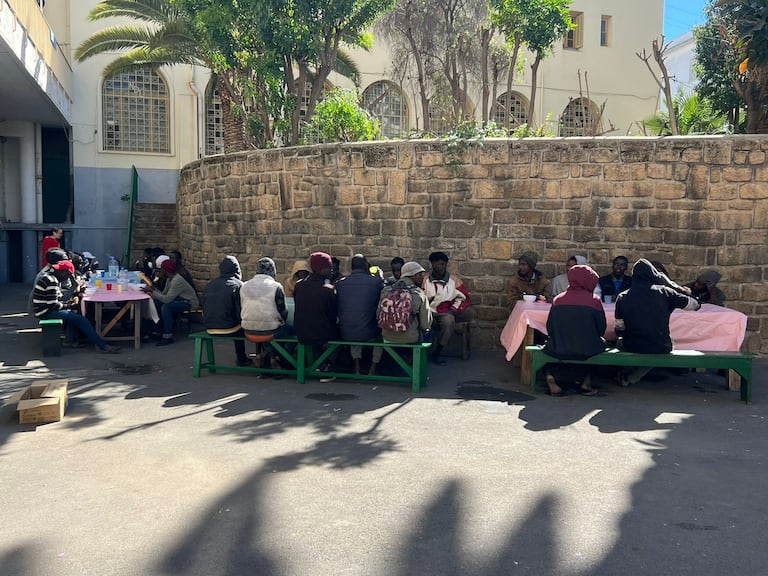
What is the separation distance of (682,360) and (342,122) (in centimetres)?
642

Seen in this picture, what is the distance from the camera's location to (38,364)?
8.11 m

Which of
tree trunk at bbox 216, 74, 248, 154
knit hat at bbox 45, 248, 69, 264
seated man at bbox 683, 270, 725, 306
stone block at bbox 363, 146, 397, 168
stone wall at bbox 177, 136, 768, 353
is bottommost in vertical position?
seated man at bbox 683, 270, 725, 306

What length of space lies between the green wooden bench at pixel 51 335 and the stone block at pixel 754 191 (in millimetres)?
8421

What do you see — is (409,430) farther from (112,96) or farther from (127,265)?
(112,96)

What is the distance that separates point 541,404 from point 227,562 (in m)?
3.81

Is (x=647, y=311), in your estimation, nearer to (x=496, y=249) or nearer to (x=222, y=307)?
(x=496, y=249)

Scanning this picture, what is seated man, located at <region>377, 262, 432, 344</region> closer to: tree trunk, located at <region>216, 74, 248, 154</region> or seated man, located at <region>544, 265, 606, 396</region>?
seated man, located at <region>544, 265, 606, 396</region>

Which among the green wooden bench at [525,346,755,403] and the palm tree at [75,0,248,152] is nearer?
the green wooden bench at [525,346,755,403]

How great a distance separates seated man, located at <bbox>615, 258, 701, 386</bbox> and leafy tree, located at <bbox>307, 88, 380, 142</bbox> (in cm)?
560

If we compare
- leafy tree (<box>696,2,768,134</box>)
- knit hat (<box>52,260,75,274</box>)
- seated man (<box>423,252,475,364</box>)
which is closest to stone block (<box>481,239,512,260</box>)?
seated man (<box>423,252,475,364</box>)

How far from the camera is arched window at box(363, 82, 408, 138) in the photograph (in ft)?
66.2

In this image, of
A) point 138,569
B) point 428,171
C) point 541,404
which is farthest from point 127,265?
point 138,569

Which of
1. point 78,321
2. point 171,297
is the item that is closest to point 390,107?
point 171,297

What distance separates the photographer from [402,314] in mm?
6848
